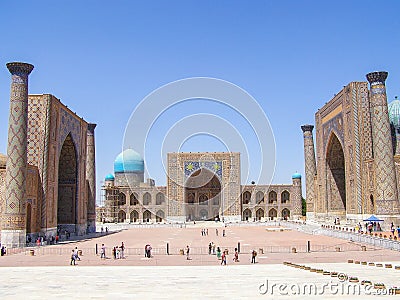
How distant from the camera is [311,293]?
942 cm

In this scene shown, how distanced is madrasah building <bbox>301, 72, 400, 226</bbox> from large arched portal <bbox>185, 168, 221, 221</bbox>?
52.5 feet

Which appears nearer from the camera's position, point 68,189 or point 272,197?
point 68,189

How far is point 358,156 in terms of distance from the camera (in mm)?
30719

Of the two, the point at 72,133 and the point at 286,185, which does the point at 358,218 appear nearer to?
the point at 72,133

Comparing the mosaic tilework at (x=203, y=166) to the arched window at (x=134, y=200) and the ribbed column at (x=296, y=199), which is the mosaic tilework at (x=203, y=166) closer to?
the arched window at (x=134, y=200)

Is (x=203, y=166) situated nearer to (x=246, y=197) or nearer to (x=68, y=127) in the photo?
(x=246, y=197)

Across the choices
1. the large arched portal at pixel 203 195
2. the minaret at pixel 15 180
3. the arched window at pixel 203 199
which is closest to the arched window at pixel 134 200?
the large arched portal at pixel 203 195

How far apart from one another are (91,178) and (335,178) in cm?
1999

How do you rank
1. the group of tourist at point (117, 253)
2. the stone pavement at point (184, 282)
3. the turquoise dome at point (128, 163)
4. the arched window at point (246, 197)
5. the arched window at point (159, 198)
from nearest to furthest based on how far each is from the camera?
the stone pavement at point (184, 282)
the group of tourist at point (117, 253)
the arched window at point (159, 198)
the arched window at point (246, 197)
the turquoise dome at point (128, 163)

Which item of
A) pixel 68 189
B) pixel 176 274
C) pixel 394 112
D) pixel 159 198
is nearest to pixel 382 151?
pixel 394 112

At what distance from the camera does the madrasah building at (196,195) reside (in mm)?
53125

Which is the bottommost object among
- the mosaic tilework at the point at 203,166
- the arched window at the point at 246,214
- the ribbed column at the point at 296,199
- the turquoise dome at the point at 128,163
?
the arched window at the point at 246,214

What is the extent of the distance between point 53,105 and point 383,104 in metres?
19.7

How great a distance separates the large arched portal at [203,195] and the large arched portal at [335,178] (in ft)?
63.5
